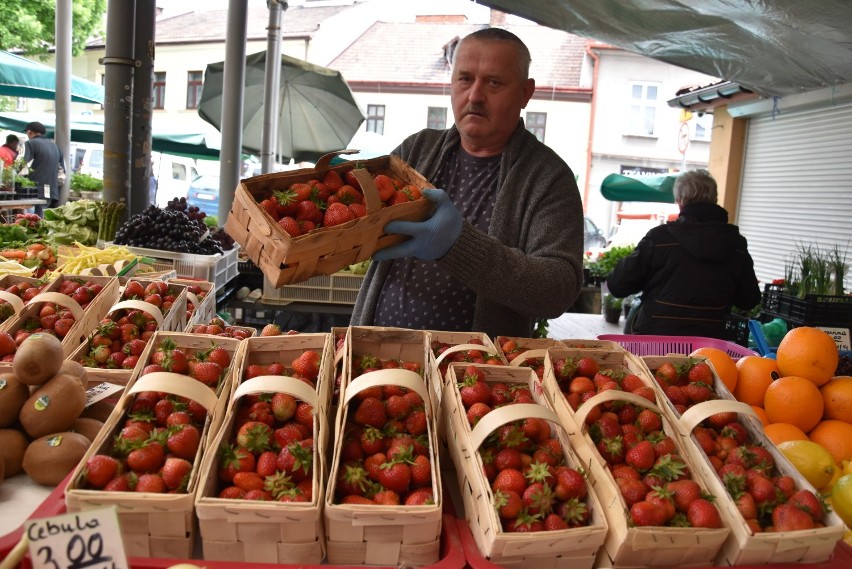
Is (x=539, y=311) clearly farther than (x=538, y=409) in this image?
Yes

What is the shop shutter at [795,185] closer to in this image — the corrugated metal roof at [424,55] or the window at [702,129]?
the window at [702,129]

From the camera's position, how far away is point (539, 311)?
229 centimetres

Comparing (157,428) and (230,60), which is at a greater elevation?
(230,60)

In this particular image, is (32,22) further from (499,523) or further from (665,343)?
(499,523)

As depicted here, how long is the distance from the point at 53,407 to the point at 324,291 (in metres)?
3.60

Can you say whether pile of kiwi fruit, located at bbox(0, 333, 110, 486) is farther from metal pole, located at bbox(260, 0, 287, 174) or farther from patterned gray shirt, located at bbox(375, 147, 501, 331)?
metal pole, located at bbox(260, 0, 287, 174)

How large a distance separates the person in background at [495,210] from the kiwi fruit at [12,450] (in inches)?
49.7

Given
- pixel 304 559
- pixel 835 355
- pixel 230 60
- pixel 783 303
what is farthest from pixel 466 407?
pixel 230 60

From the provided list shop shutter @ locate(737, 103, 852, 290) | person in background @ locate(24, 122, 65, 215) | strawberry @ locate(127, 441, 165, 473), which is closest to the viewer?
strawberry @ locate(127, 441, 165, 473)

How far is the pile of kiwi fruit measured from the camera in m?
1.53

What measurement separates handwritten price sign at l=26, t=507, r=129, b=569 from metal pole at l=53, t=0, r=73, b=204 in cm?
931

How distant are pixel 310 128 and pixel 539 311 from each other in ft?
26.5

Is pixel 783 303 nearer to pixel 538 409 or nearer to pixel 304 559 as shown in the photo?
pixel 538 409

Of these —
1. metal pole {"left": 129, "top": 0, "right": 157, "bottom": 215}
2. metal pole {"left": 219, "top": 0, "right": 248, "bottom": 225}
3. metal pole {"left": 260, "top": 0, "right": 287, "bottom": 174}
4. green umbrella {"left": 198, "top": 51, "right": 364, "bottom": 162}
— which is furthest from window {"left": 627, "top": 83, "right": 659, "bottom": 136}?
metal pole {"left": 129, "top": 0, "right": 157, "bottom": 215}
